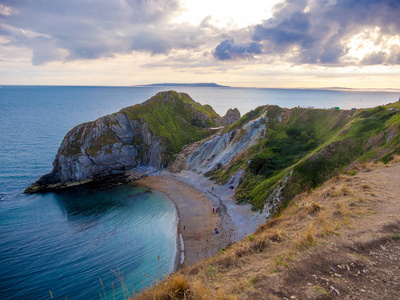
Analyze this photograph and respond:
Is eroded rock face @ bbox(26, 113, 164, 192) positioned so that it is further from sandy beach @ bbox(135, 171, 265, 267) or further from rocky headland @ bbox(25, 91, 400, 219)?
sandy beach @ bbox(135, 171, 265, 267)

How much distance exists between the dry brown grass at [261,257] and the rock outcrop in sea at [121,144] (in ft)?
207

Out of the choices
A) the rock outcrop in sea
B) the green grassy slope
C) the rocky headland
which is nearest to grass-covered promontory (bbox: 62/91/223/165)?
the rock outcrop in sea

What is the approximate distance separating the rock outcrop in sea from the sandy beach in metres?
14.7

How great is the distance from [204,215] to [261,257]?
3340 centimetres

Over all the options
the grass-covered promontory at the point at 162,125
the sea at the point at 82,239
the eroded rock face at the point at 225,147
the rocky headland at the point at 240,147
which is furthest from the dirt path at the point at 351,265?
the grass-covered promontory at the point at 162,125

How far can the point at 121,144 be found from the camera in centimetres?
7488

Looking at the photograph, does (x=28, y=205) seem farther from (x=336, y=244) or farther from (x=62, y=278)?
(x=336, y=244)

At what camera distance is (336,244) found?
10.0 m

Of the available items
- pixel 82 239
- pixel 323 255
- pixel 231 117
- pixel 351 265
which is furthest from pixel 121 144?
pixel 351 265

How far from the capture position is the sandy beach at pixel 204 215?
3347 cm

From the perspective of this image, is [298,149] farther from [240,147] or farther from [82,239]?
[82,239]

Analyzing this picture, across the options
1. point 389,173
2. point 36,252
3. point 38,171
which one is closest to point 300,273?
point 389,173

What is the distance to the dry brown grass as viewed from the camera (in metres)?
7.53

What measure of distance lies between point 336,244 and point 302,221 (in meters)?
3.78
